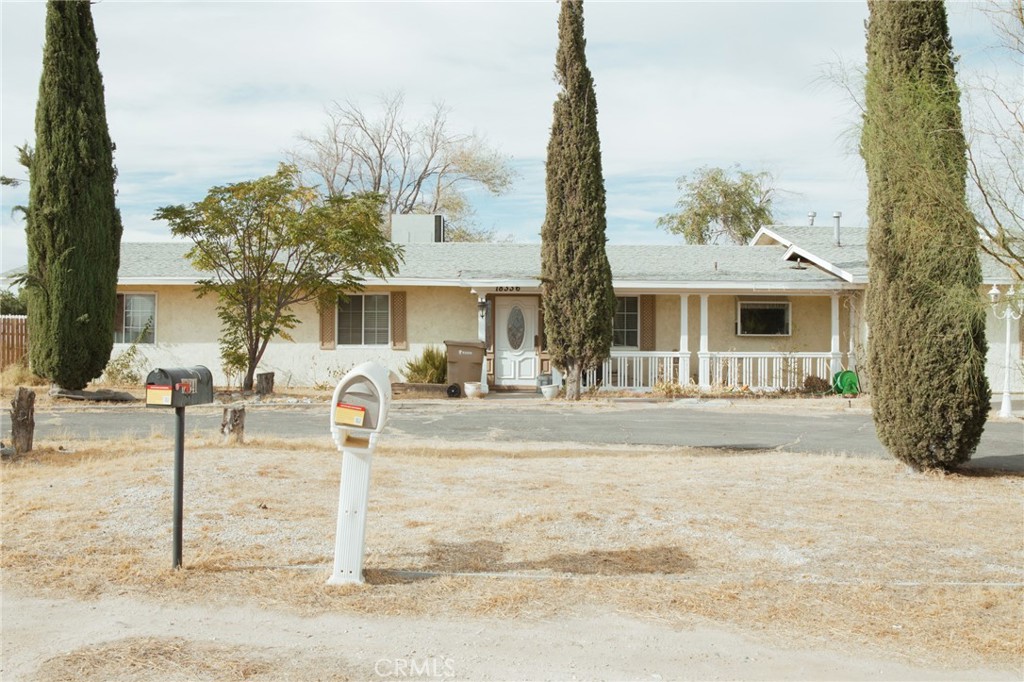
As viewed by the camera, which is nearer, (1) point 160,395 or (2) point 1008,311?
(1) point 160,395

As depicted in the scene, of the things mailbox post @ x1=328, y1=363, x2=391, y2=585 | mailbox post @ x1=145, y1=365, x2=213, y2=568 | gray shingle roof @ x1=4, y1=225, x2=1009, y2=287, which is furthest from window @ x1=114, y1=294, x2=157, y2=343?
mailbox post @ x1=328, y1=363, x2=391, y2=585

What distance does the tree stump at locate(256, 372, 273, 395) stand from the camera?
1914 centimetres

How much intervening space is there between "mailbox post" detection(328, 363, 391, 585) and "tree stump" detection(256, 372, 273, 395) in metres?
14.1

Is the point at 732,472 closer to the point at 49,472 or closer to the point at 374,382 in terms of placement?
the point at 374,382

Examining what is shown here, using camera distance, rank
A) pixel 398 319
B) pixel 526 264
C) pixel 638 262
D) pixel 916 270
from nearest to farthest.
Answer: pixel 916 270, pixel 398 319, pixel 526 264, pixel 638 262

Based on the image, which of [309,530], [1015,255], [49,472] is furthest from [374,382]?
[1015,255]

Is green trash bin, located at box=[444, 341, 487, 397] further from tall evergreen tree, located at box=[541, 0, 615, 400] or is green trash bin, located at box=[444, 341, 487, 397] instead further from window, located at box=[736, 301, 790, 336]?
window, located at box=[736, 301, 790, 336]

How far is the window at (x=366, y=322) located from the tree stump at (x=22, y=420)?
12.9 m

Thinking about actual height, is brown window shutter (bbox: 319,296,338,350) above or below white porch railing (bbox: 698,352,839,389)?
above

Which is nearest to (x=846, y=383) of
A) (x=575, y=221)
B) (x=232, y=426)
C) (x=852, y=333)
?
(x=852, y=333)

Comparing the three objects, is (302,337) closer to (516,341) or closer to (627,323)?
(516,341)

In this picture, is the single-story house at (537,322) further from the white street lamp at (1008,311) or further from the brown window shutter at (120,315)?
the white street lamp at (1008,311)

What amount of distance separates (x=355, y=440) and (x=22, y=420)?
220 inches

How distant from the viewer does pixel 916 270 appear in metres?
9.41
